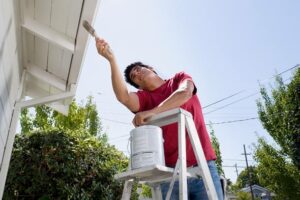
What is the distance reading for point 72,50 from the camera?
104 inches

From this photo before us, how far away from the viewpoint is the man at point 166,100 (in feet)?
5.24

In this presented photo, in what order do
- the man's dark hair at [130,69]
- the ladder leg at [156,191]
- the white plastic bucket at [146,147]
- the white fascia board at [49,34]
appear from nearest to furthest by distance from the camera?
the white plastic bucket at [146,147]
the ladder leg at [156,191]
the man's dark hair at [130,69]
the white fascia board at [49,34]

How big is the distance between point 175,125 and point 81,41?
1205 millimetres

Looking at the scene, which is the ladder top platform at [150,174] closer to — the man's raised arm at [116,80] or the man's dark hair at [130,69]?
the man's raised arm at [116,80]

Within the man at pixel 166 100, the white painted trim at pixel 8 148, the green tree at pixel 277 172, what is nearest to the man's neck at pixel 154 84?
the man at pixel 166 100

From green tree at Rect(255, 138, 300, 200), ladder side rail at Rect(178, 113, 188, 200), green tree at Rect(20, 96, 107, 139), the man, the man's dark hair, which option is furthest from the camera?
green tree at Rect(255, 138, 300, 200)

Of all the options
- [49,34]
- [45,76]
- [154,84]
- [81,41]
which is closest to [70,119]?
[45,76]

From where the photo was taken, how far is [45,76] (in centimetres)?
337

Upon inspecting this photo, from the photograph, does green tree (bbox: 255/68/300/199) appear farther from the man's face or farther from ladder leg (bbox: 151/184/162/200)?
ladder leg (bbox: 151/184/162/200)

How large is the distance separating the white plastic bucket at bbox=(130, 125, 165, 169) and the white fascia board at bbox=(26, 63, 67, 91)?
2118 mm

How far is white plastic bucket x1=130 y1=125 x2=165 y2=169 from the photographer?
1.46m

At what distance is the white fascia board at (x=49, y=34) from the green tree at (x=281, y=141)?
688 cm

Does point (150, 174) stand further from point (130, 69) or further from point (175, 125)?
point (130, 69)

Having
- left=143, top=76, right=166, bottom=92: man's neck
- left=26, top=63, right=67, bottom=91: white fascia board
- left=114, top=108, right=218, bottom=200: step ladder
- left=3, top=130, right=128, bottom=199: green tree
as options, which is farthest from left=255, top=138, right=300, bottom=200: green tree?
left=114, top=108, right=218, bottom=200: step ladder
